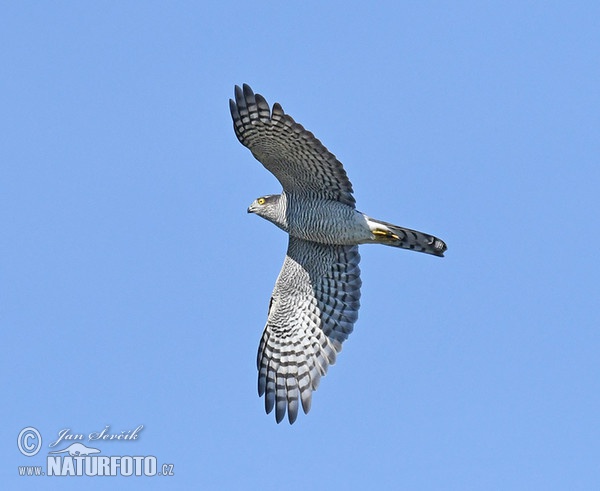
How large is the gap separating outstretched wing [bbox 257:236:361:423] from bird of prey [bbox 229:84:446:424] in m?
0.01

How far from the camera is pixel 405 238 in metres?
13.9

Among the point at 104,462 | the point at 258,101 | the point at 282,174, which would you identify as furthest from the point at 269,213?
the point at 104,462

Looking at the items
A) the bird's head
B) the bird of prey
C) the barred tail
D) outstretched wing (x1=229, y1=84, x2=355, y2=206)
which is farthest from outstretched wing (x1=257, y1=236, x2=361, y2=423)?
outstretched wing (x1=229, y1=84, x2=355, y2=206)

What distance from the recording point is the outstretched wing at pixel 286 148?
13.1 meters

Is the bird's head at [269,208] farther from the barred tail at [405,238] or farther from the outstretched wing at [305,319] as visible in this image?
the barred tail at [405,238]

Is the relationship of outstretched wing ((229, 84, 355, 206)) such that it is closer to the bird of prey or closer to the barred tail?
the bird of prey

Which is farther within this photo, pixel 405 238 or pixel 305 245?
pixel 305 245

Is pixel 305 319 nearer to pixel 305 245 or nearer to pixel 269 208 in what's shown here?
pixel 305 245

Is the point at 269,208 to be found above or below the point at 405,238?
above

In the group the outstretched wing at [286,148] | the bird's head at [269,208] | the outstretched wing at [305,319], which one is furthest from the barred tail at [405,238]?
the bird's head at [269,208]

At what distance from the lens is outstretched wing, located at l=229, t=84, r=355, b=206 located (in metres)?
13.1

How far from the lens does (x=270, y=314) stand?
15.3 m

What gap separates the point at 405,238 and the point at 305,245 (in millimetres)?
1585

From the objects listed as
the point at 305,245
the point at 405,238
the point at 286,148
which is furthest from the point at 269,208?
the point at 405,238
